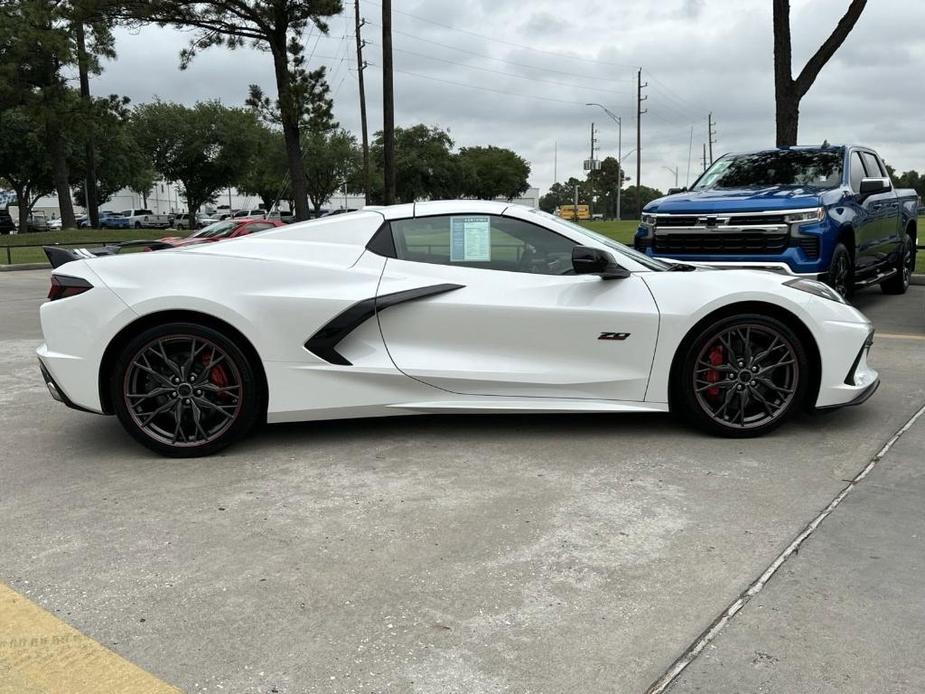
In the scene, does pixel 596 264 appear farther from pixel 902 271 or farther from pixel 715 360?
pixel 902 271

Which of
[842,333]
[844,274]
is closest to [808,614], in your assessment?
[842,333]

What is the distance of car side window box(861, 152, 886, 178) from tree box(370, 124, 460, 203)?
5199 centimetres

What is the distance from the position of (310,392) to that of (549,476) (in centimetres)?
135

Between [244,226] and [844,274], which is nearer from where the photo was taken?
[844,274]

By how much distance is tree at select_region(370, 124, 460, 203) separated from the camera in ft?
201

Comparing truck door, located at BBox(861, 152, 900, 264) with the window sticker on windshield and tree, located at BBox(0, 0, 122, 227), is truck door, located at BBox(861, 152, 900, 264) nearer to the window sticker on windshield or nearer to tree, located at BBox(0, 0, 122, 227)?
the window sticker on windshield

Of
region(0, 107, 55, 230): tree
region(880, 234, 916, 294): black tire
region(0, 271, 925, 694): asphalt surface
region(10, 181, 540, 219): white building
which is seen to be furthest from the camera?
region(10, 181, 540, 219): white building

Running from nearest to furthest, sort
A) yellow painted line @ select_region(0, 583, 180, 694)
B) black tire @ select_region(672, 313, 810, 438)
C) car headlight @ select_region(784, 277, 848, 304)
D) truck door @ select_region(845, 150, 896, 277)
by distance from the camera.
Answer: yellow painted line @ select_region(0, 583, 180, 694), black tire @ select_region(672, 313, 810, 438), car headlight @ select_region(784, 277, 848, 304), truck door @ select_region(845, 150, 896, 277)

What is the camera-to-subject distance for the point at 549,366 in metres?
4.43

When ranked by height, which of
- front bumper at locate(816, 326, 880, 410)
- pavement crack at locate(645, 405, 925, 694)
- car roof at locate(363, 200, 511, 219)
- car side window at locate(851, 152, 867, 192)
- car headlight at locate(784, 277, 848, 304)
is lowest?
pavement crack at locate(645, 405, 925, 694)

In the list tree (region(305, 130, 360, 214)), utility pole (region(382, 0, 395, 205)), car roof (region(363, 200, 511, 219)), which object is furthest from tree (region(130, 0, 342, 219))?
tree (region(305, 130, 360, 214))

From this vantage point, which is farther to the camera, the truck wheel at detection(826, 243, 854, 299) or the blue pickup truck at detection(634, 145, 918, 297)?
the truck wheel at detection(826, 243, 854, 299)

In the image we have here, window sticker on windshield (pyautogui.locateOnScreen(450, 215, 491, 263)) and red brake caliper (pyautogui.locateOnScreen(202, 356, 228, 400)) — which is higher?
window sticker on windshield (pyautogui.locateOnScreen(450, 215, 491, 263))

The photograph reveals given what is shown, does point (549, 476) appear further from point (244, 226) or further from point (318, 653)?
point (244, 226)
